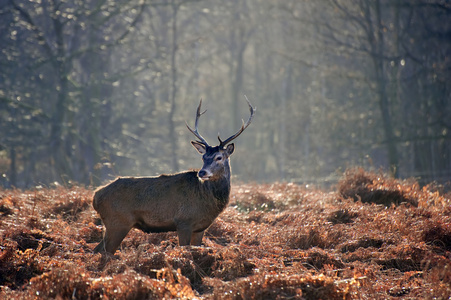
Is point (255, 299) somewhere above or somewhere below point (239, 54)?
below

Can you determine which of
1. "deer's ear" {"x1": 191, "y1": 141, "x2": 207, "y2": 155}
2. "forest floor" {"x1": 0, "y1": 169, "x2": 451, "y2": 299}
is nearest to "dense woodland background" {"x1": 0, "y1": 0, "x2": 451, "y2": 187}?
"forest floor" {"x1": 0, "y1": 169, "x2": 451, "y2": 299}

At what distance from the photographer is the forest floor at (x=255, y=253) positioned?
204 inches

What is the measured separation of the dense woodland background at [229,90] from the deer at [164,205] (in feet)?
14.0

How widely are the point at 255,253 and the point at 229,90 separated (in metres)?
36.0

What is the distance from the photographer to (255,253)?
6.87m

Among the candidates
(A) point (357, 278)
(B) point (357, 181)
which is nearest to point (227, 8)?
(B) point (357, 181)

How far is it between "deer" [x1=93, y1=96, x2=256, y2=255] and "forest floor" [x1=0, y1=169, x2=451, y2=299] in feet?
0.99

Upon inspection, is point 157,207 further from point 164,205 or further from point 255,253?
point 255,253

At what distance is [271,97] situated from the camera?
1585 inches

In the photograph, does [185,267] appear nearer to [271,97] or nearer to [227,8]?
[227,8]

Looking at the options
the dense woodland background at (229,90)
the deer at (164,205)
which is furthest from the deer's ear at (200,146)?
the dense woodland background at (229,90)

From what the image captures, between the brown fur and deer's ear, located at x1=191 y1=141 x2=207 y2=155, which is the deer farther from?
deer's ear, located at x1=191 y1=141 x2=207 y2=155

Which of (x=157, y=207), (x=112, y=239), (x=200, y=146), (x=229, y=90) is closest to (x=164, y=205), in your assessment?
(x=157, y=207)

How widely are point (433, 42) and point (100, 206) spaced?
20.4 m
